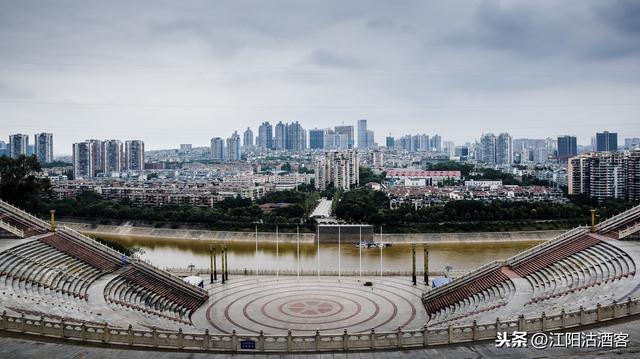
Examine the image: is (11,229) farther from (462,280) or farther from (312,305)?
(462,280)

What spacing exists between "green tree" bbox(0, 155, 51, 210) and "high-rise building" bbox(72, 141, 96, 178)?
13720 centimetres

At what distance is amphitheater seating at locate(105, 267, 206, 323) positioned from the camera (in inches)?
1098

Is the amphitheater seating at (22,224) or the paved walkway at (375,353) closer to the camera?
the paved walkway at (375,353)

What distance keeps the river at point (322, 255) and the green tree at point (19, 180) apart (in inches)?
472

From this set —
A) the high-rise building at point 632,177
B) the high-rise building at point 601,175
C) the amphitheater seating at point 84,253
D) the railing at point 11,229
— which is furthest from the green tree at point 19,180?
the high-rise building at point 632,177

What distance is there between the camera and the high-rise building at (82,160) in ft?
601

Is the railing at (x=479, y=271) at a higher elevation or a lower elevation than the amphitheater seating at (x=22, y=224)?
lower

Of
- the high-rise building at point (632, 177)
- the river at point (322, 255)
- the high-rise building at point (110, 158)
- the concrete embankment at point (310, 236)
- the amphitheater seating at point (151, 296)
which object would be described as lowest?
the river at point (322, 255)

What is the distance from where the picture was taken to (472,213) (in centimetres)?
7219

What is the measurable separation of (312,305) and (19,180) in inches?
1360

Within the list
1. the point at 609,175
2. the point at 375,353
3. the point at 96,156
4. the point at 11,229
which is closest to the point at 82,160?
the point at 96,156

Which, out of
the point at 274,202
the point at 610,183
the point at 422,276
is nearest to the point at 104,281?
the point at 422,276

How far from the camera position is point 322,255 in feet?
186

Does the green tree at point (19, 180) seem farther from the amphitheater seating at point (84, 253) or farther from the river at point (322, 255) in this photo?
the amphitheater seating at point (84, 253)
